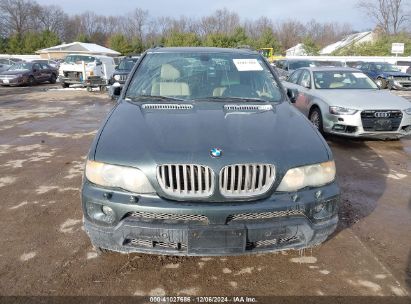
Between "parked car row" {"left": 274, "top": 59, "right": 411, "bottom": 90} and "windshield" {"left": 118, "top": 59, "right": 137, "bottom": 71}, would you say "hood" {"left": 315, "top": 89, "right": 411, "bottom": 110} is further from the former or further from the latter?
"windshield" {"left": 118, "top": 59, "right": 137, "bottom": 71}

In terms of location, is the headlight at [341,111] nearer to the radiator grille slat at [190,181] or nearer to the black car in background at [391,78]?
the radiator grille slat at [190,181]

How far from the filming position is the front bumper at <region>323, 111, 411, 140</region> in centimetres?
684

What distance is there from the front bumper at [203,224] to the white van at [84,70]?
56.9ft

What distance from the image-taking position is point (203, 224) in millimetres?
2434

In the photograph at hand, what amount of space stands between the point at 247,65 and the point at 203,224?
2265mm

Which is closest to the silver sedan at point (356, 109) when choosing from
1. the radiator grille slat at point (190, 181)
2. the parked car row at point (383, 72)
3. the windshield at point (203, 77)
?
the windshield at point (203, 77)

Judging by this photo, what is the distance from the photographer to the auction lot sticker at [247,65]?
407 centimetres

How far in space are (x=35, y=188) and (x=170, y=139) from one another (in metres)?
2.82

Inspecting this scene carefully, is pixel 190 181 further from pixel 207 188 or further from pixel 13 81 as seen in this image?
pixel 13 81

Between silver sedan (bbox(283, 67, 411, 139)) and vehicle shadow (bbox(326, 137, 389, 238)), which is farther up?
silver sedan (bbox(283, 67, 411, 139))

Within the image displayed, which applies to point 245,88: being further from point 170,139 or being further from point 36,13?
point 36,13

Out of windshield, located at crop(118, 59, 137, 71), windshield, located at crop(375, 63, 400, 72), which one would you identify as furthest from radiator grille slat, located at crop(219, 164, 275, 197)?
windshield, located at crop(375, 63, 400, 72)

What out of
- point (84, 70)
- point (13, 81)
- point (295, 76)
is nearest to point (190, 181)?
point (295, 76)

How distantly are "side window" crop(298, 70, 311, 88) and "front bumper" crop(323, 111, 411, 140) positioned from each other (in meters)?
1.59
